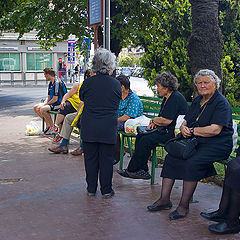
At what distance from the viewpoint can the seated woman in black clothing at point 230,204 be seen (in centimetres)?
397

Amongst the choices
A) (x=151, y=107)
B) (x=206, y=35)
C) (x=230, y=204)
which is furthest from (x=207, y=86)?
(x=151, y=107)

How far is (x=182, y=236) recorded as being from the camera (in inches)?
159

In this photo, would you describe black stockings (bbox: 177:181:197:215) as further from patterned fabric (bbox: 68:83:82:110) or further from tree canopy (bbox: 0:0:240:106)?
tree canopy (bbox: 0:0:240:106)

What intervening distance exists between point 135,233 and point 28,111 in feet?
40.1

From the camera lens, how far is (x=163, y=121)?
18.1ft

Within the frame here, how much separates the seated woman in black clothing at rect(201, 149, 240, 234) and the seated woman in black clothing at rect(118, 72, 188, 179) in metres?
1.44

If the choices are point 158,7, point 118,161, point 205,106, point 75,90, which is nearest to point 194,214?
point 205,106

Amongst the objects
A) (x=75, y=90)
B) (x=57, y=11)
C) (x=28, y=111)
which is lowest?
(x=28, y=111)

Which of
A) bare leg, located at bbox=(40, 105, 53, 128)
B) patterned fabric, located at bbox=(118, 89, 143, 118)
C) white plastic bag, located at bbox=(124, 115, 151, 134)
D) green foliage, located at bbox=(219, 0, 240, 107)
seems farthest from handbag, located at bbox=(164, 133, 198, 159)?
green foliage, located at bbox=(219, 0, 240, 107)

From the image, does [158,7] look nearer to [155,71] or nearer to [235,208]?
[155,71]

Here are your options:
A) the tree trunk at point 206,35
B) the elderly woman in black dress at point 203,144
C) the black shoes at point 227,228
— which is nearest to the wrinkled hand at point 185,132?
the elderly woman in black dress at point 203,144

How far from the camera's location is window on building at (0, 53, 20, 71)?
4153 cm

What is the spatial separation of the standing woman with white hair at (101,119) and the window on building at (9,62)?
38.0m

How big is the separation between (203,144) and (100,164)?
4.49 feet
